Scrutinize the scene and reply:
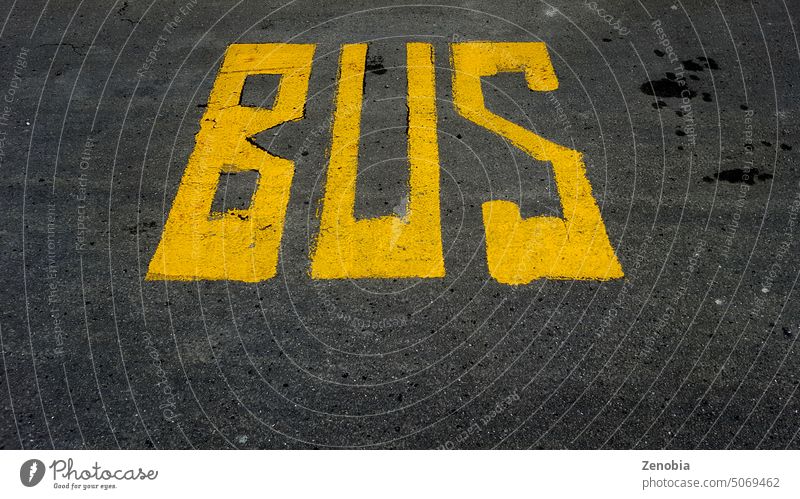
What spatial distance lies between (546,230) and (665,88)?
6.64 ft

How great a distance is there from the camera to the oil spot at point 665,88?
4.80 metres

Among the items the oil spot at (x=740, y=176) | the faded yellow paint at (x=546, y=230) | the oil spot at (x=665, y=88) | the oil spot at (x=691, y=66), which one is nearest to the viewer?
the faded yellow paint at (x=546, y=230)

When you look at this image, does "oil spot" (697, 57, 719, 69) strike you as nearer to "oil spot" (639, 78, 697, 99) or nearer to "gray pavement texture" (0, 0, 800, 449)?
"gray pavement texture" (0, 0, 800, 449)

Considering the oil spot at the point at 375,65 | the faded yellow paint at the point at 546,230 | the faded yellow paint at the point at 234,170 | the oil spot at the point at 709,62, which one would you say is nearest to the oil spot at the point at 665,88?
the oil spot at the point at 709,62

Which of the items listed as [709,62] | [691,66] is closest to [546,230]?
[691,66]

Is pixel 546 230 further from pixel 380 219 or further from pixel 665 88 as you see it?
pixel 665 88

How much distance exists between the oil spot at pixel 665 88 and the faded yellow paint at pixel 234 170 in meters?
2.72

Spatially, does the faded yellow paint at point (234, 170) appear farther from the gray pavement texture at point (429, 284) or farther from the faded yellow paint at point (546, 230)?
the faded yellow paint at point (546, 230)

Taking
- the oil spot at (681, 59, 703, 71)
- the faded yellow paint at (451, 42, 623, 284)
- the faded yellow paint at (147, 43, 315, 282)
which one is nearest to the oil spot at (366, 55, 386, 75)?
the faded yellow paint at (147, 43, 315, 282)

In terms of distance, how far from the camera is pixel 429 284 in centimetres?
345

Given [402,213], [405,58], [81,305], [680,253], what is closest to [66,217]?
[81,305]

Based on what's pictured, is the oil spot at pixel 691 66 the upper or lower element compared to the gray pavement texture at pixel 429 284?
upper

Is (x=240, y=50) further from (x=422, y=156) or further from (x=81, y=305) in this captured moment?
(x=81, y=305)
